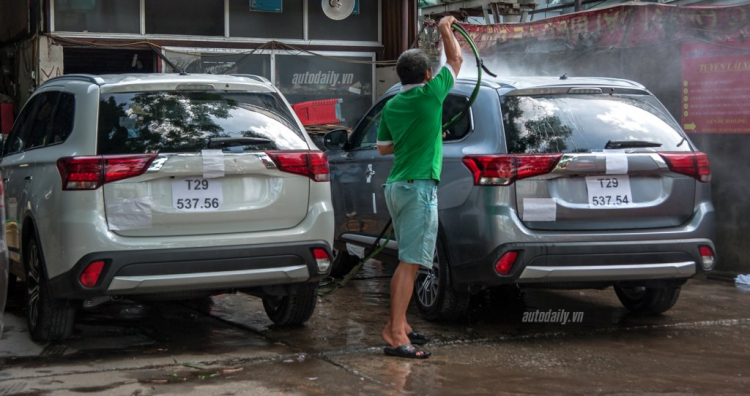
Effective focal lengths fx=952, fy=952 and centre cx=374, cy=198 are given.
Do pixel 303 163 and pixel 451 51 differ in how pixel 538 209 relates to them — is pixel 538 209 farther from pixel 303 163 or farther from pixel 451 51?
pixel 303 163

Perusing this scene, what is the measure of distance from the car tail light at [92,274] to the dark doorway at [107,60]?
8.74m

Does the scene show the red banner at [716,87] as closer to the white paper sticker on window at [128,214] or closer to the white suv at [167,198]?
the white suv at [167,198]

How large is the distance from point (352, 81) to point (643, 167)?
9.21m

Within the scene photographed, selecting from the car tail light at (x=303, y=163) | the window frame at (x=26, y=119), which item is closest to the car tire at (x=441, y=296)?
the car tail light at (x=303, y=163)

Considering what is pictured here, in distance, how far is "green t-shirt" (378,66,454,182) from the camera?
5.82 metres

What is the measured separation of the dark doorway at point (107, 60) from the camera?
45.1ft

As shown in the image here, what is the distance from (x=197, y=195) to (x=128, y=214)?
418 millimetres

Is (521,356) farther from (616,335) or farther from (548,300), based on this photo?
(548,300)

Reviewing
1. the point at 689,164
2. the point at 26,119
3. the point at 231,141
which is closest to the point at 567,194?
the point at 689,164

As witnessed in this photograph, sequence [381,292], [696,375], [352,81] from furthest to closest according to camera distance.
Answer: [352,81]
[381,292]
[696,375]

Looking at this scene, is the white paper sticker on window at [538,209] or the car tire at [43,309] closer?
the car tire at [43,309]

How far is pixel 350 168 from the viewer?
809 cm

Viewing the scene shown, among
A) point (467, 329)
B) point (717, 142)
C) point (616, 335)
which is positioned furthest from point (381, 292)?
point (717, 142)

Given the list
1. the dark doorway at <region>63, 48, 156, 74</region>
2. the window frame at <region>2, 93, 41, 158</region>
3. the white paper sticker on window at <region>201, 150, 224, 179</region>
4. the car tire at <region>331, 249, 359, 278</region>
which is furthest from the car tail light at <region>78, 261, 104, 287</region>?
the dark doorway at <region>63, 48, 156, 74</region>
